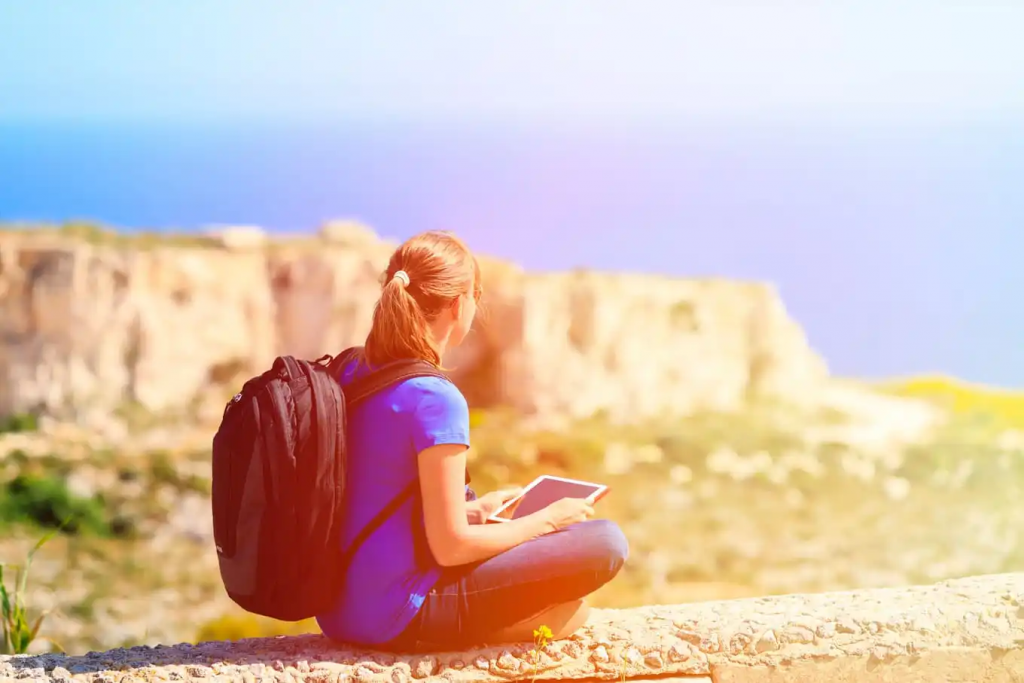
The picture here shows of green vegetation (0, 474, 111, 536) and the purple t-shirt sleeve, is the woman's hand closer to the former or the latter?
the purple t-shirt sleeve

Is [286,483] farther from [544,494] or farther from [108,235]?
[108,235]

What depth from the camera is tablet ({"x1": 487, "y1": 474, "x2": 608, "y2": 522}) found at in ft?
9.94

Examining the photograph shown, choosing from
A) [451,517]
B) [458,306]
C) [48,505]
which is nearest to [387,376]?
[458,306]

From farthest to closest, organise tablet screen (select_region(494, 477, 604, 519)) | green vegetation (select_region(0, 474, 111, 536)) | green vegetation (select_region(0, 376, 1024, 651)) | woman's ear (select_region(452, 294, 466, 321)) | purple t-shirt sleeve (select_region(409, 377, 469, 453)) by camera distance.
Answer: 1. green vegetation (select_region(0, 474, 111, 536))
2. green vegetation (select_region(0, 376, 1024, 651))
3. tablet screen (select_region(494, 477, 604, 519))
4. woman's ear (select_region(452, 294, 466, 321))
5. purple t-shirt sleeve (select_region(409, 377, 469, 453))

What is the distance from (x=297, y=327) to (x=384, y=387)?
2472 cm

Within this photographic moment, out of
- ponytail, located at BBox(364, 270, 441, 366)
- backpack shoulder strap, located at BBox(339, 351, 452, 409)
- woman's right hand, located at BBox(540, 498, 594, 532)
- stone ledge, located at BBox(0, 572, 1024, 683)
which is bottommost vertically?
stone ledge, located at BBox(0, 572, 1024, 683)

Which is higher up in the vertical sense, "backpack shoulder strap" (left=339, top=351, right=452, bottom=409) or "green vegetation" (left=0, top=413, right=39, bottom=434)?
"backpack shoulder strap" (left=339, top=351, right=452, bottom=409)

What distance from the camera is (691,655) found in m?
3.08

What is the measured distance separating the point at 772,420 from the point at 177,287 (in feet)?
47.5

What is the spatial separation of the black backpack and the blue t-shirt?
0.03 m

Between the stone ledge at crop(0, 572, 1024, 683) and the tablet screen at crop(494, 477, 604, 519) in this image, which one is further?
the tablet screen at crop(494, 477, 604, 519)

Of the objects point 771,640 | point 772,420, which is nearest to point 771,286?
point 772,420

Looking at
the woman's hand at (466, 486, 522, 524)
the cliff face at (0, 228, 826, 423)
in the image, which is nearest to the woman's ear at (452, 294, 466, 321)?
the woman's hand at (466, 486, 522, 524)

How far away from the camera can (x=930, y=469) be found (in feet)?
90.4
